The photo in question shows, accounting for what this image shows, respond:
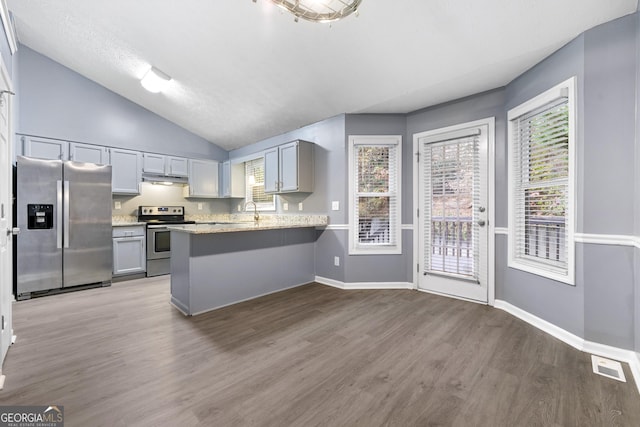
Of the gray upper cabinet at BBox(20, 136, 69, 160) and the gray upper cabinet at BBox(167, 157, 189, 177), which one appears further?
the gray upper cabinet at BBox(167, 157, 189, 177)

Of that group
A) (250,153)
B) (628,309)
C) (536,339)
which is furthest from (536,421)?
(250,153)

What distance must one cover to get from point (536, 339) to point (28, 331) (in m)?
4.39

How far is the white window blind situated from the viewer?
324 centimetres

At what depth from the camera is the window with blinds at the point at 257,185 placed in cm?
527

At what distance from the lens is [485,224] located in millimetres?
3119

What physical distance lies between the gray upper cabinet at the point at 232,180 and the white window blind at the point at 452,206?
374cm

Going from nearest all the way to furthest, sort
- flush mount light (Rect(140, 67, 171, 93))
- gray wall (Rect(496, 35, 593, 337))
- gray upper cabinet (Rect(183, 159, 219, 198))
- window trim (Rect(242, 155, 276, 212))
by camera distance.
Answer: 1. gray wall (Rect(496, 35, 593, 337))
2. flush mount light (Rect(140, 67, 171, 93))
3. window trim (Rect(242, 155, 276, 212))
4. gray upper cabinet (Rect(183, 159, 219, 198))

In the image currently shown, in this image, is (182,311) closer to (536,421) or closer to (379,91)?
(536,421)

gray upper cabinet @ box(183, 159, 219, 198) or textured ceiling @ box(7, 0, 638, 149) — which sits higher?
textured ceiling @ box(7, 0, 638, 149)

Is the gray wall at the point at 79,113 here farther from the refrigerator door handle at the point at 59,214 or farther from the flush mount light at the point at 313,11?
the flush mount light at the point at 313,11

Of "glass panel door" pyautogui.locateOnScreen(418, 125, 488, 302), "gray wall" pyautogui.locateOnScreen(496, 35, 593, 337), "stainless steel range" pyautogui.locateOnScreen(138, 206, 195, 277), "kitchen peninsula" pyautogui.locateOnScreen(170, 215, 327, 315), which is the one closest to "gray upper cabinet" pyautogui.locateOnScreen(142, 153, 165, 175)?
"stainless steel range" pyautogui.locateOnScreen(138, 206, 195, 277)

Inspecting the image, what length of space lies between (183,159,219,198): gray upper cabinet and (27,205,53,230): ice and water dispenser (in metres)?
2.11

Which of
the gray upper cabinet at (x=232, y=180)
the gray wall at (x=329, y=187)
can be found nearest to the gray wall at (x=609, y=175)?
the gray wall at (x=329, y=187)

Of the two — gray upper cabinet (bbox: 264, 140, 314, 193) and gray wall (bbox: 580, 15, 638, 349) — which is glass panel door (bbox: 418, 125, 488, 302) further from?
gray upper cabinet (bbox: 264, 140, 314, 193)
